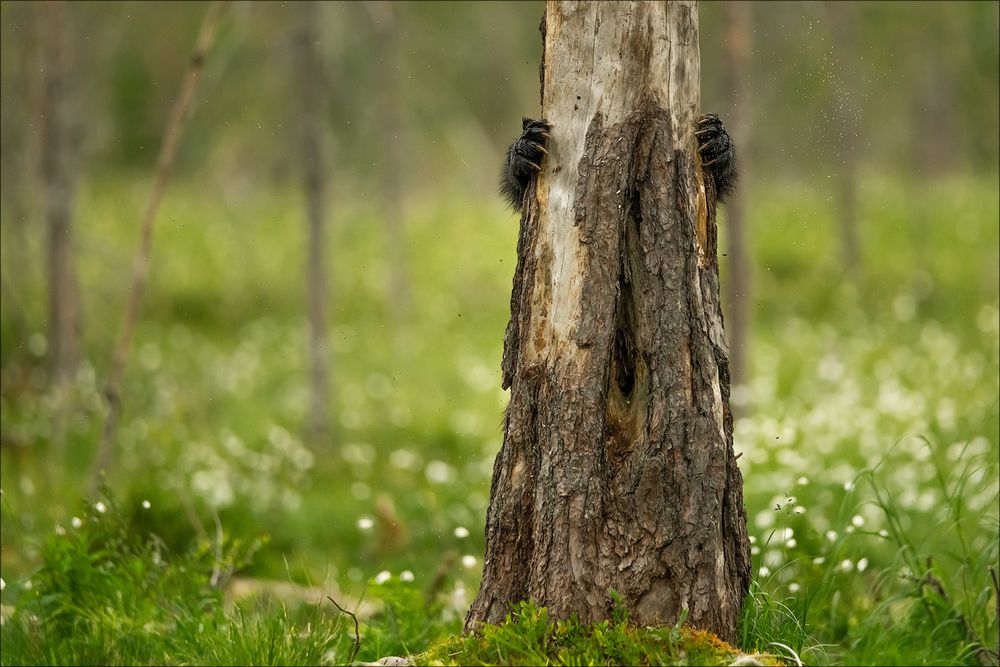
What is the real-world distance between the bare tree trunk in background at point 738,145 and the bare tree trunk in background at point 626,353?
544cm

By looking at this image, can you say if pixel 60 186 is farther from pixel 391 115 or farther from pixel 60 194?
pixel 391 115

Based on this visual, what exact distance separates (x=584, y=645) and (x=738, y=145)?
7157mm

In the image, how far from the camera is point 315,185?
9453mm

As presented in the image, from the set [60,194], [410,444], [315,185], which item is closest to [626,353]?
[315,185]

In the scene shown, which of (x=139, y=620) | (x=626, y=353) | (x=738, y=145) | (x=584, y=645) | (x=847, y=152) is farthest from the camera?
(x=847, y=152)

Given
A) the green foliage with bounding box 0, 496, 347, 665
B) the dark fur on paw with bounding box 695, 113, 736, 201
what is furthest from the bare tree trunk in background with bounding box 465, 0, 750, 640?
the green foliage with bounding box 0, 496, 347, 665

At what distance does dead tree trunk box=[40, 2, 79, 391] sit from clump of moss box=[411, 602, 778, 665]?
6446mm

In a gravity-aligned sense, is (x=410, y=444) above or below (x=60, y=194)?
below

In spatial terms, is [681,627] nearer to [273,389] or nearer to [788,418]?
[788,418]

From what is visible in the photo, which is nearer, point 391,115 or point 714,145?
point 714,145

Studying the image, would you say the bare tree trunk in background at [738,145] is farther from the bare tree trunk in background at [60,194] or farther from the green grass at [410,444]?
the bare tree trunk in background at [60,194]

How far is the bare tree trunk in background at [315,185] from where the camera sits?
9.31m

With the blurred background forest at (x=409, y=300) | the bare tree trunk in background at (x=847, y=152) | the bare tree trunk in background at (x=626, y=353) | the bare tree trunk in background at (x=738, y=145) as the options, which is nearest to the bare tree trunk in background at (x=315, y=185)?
the blurred background forest at (x=409, y=300)

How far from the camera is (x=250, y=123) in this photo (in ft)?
41.7
